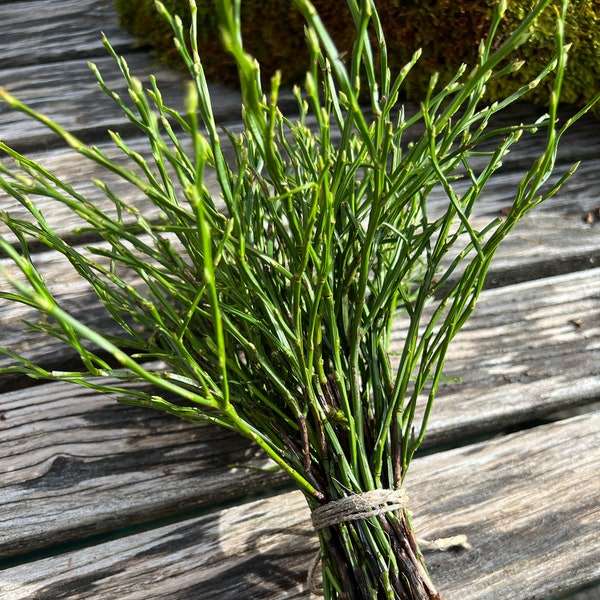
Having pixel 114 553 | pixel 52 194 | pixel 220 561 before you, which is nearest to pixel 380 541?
pixel 220 561

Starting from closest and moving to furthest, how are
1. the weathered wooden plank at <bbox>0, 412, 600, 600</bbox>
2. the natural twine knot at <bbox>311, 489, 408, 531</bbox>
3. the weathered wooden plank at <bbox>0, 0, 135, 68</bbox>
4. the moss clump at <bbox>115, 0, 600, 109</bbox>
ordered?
the natural twine knot at <bbox>311, 489, 408, 531</bbox> < the weathered wooden plank at <bbox>0, 412, 600, 600</bbox> < the moss clump at <bbox>115, 0, 600, 109</bbox> < the weathered wooden plank at <bbox>0, 0, 135, 68</bbox>

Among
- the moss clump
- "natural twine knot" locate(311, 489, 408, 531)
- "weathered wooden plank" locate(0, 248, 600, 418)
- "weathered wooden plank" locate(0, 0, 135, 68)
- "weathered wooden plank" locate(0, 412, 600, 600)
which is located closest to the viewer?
"natural twine knot" locate(311, 489, 408, 531)

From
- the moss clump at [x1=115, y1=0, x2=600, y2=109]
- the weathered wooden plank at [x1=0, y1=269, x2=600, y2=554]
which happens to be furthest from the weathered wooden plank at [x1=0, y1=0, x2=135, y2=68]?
the weathered wooden plank at [x1=0, y1=269, x2=600, y2=554]

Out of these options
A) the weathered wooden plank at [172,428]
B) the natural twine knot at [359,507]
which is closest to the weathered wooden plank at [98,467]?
the weathered wooden plank at [172,428]

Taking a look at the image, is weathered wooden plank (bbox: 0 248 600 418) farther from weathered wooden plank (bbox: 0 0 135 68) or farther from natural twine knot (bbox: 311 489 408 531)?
weathered wooden plank (bbox: 0 0 135 68)

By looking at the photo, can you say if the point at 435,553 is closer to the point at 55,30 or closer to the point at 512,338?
the point at 512,338

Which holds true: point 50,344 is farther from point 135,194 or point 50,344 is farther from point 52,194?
point 52,194

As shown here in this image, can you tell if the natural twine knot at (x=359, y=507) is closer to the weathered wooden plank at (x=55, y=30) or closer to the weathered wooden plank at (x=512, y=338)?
the weathered wooden plank at (x=512, y=338)

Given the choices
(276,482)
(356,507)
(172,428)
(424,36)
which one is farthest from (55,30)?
(356,507)

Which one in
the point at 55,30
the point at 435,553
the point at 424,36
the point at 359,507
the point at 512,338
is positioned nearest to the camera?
the point at 359,507
